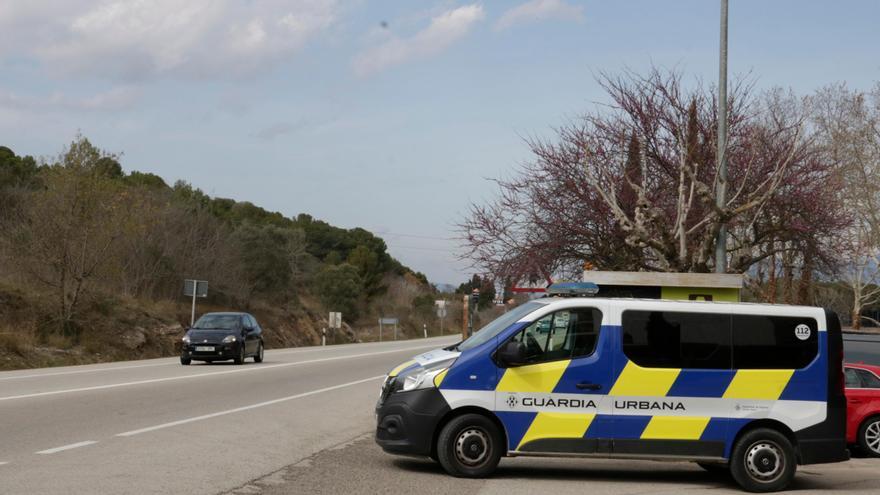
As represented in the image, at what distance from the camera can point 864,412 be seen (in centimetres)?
1539

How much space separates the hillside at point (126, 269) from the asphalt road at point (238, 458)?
14078 millimetres

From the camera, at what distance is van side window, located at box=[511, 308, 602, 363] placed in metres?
10.5

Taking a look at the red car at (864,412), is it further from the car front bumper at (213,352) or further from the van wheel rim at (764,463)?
the car front bumper at (213,352)

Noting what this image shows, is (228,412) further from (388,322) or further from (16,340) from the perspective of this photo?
(388,322)

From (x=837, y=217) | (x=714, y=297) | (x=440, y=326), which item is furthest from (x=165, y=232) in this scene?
(x=440, y=326)

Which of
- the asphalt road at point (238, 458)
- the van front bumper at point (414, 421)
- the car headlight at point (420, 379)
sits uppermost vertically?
the car headlight at point (420, 379)

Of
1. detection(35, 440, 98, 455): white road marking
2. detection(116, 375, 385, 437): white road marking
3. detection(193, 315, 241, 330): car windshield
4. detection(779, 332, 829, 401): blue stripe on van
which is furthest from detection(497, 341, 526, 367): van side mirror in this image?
detection(193, 315, 241, 330): car windshield

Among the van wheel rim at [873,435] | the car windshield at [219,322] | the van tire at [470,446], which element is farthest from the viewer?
the car windshield at [219,322]

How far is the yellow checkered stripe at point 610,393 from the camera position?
10.3 metres

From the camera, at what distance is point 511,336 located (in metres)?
10.5

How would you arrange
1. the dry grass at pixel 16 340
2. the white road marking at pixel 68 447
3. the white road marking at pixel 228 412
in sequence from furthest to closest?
the dry grass at pixel 16 340 → the white road marking at pixel 228 412 → the white road marking at pixel 68 447

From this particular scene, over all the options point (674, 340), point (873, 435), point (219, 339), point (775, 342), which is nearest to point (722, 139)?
point (873, 435)

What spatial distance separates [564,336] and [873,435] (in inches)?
285

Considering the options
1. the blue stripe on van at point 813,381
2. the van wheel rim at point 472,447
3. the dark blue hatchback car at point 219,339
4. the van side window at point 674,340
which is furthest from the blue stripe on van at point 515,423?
the dark blue hatchback car at point 219,339
